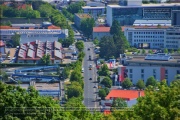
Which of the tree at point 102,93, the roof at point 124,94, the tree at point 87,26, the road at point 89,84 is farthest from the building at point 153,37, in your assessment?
the roof at point 124,94

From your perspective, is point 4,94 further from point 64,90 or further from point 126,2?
point 126,2

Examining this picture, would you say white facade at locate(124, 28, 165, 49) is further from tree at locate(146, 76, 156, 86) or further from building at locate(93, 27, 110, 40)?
tree at locate(146, 76, 156, 86)

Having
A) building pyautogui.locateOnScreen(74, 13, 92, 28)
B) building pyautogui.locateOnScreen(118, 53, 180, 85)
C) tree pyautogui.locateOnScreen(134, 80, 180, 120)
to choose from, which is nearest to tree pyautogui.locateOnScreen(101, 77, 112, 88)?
building pyautogui.locateOnScreen(118, 53, 180, 85)

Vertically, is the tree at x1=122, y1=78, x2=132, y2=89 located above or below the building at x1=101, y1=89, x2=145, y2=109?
below

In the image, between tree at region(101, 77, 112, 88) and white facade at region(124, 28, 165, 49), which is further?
white facade at region(124, 28, 165, 49)

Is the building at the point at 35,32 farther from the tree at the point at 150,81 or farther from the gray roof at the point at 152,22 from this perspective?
the tree at the point at 150,81

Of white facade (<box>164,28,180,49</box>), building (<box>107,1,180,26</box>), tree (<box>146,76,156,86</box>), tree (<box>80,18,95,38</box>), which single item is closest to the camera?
tree (<box>146,76,156,86</box>)

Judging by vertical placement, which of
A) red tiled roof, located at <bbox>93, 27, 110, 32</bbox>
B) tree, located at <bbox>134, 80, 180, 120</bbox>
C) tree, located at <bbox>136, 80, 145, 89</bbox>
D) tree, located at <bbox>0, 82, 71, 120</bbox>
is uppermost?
tree, located at <bbox>134, 80, 180, 120</bbox>

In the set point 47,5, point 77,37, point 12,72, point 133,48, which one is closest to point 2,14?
point 47,5
